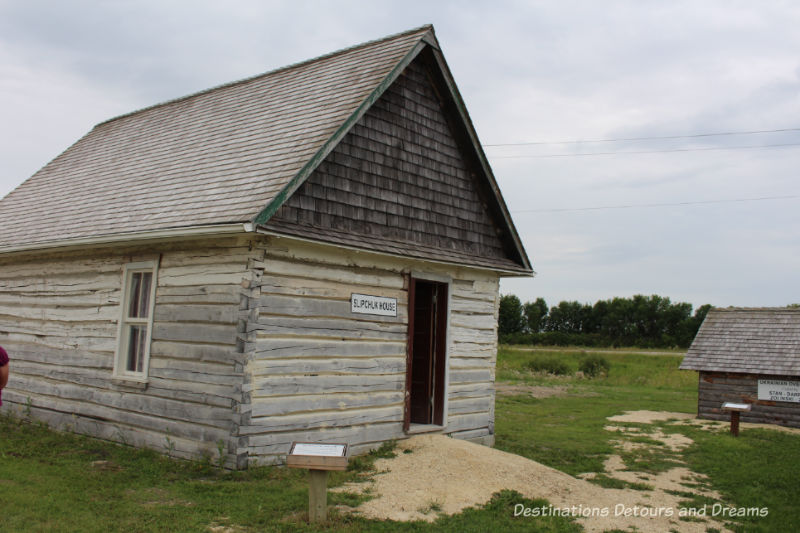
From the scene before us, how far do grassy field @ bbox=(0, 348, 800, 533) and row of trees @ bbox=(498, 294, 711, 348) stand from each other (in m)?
43.7

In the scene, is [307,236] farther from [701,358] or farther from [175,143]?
[701,358]

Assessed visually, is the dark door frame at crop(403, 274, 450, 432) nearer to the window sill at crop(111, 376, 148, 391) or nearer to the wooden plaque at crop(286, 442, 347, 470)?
the window sill at crop(111, 376, 148, 391)

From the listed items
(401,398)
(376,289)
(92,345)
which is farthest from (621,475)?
(92,345)

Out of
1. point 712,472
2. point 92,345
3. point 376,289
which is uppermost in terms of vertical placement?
point 376,289

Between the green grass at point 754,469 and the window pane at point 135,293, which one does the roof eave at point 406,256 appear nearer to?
the window pane at point 135,293

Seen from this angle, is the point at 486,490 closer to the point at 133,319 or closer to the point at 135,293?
the point at 133,319

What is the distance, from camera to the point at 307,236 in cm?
881

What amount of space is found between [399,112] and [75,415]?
23.6ft

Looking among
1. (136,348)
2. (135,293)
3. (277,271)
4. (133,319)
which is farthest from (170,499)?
(135,293)

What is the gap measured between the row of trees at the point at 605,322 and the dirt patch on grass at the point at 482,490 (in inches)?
1933

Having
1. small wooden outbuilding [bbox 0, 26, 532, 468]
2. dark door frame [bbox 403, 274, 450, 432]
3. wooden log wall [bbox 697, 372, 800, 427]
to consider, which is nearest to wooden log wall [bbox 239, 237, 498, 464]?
small wooden outbuilding [bbox 0, 26, 532, 468]

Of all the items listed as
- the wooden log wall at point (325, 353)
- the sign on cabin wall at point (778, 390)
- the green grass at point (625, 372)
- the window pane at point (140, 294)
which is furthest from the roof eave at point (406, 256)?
the green grass at point (625, 372)

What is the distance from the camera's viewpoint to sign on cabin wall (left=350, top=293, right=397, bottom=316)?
32.4 ft

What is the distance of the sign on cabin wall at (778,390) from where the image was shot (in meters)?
16.2
